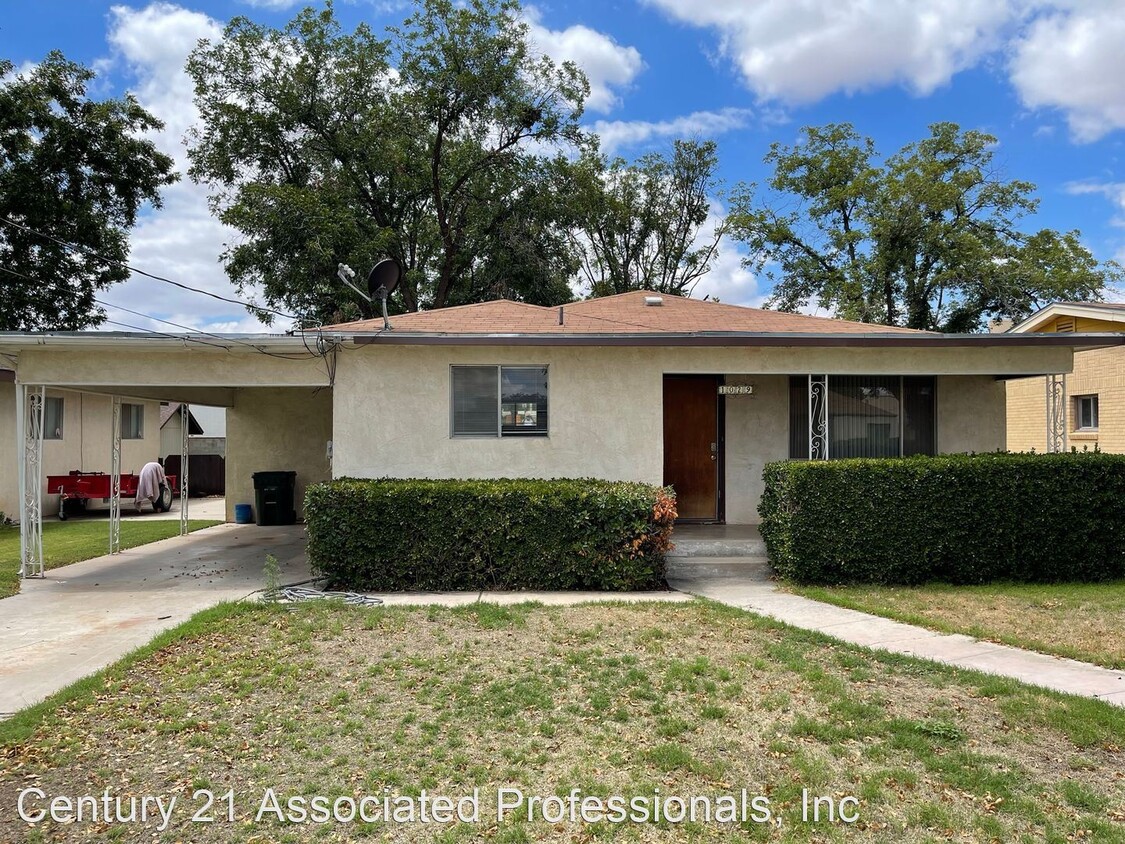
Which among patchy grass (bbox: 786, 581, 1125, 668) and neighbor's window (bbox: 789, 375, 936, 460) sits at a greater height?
neighbor's window (bbox: 789, 375, 936, 460)

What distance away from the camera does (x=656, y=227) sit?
3219 cm

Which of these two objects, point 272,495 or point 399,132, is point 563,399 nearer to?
point 272,495

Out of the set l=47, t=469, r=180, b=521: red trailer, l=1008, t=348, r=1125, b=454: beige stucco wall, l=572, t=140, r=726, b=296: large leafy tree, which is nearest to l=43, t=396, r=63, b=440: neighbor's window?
l=47, t=469, r=180, b=521: red trailer

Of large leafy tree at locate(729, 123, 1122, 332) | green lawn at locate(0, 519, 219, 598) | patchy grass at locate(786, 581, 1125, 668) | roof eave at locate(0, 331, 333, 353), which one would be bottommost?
green lawn at locate(0, 519, 219, 598)

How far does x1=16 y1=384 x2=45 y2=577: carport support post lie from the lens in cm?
927

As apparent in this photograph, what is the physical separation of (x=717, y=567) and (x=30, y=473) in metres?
9.33

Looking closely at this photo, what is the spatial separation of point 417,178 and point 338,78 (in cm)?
415

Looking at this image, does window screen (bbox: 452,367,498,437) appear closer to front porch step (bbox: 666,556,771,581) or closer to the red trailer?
front porch step (bbox: 666,556,771,581)

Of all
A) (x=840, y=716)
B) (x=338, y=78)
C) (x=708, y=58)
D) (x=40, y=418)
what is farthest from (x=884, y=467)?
(x=338, y=78)

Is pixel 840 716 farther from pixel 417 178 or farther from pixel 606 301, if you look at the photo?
pixel 417 178

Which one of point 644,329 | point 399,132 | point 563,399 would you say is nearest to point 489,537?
point 563,399

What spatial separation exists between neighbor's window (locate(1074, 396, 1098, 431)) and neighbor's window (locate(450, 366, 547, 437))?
48.1 ft

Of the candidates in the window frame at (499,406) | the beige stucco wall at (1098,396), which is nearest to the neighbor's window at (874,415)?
the window frame at (499,406)

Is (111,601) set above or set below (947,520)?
below
